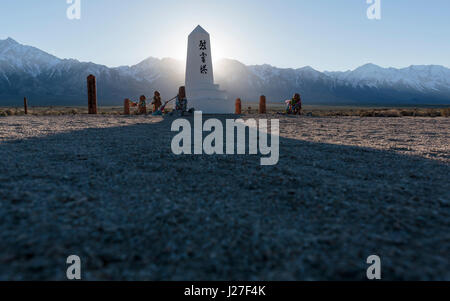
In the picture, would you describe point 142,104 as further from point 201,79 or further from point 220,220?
point 220,220

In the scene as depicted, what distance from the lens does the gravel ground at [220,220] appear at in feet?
5.41

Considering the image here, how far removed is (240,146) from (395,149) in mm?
3213

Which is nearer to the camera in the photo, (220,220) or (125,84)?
(220,220)

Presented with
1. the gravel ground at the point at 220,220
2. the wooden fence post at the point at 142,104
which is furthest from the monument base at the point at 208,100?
the gravel ground at the point at 220,220

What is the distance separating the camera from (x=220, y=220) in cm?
224

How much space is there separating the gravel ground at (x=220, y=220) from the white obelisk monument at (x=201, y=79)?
49.2 ft

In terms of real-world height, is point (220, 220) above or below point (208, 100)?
below

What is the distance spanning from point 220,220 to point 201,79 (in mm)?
17930

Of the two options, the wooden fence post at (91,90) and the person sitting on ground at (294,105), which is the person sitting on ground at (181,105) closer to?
the wooden fence post at (91,90)

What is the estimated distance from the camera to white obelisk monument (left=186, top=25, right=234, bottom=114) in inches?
740

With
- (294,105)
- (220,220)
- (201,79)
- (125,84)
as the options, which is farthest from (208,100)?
(125,84)
